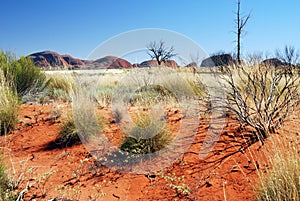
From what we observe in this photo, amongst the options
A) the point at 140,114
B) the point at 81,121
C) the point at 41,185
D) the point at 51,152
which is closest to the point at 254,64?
the point at 140,114

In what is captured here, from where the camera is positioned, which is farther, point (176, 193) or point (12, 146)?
point (12, 146)

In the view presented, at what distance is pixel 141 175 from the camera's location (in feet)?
9.62

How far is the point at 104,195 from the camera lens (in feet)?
8.54

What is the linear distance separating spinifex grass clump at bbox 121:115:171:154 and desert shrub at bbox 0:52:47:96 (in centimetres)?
438

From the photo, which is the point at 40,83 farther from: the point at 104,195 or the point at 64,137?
the point at 104,195

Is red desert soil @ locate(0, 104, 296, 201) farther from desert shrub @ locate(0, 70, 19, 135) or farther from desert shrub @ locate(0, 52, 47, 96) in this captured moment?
desert shrub @ locate(0, 52, 47, 96)

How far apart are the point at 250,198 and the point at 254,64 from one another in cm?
552

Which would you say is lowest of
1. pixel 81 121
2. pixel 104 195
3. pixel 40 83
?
pixel 104 195

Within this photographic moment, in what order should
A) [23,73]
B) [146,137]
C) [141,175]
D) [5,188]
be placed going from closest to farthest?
[5,188] → [141,175] → [146,137] → [23,73]

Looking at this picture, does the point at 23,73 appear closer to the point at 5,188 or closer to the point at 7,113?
the point at 7,113

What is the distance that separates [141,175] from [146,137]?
1.88 ft

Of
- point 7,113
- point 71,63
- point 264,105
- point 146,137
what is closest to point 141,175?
point 146,137

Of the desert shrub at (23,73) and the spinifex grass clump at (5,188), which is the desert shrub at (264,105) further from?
the desert shrub at (23,73)

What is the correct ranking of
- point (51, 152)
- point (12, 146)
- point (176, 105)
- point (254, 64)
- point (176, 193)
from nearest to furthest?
point (176, 193)
point (51, 152)
point (12, 146)
point (176, 105)
point (254, 64)
